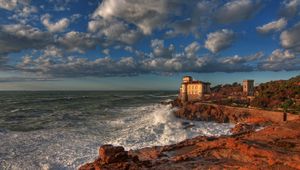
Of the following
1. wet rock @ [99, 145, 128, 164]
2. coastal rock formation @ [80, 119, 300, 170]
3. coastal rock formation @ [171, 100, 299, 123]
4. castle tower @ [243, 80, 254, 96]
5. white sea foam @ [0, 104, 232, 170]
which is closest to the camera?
coastal rock formation @ [80, 119, 300, 170]

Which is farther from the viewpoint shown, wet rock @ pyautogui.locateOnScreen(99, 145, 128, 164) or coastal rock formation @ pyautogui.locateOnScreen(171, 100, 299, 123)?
coastal rock formation @ pyautogui.locateOnScreen(171, 100, 299, 123)

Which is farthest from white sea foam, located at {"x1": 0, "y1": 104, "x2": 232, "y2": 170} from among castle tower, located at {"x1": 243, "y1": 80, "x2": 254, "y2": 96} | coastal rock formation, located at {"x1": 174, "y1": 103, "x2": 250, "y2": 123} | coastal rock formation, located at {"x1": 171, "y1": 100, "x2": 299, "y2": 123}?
castle tower, located at {"x1": 243, "y1": 80, "x2": 254, "y2": 96}

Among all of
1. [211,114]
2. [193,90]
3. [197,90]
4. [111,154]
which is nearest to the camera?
[111,154]

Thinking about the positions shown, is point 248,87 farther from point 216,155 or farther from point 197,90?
point 216,155

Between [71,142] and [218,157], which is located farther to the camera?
[71,142]

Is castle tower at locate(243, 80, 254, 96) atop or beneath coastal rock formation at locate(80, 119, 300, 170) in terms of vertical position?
atop

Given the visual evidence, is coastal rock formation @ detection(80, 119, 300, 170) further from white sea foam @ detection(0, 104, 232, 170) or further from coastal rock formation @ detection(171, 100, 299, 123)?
coastal rock formation @ detection(171, 100, 299, 123)

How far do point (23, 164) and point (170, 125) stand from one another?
20.5 metres

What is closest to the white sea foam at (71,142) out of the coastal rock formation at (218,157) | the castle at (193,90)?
the coastal rock formation at (218,157)

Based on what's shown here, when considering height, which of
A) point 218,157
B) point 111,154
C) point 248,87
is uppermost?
point 248,87

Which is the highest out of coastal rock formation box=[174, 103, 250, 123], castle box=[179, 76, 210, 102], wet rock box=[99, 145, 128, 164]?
castle box=[179, 76, 210, 102]

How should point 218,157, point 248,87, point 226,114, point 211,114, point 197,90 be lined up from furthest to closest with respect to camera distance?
point 197,90
point 248,87
point 211,114
point 226,114
point 218,157

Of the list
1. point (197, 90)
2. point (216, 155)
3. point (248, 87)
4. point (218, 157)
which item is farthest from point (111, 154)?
point (248, 87)

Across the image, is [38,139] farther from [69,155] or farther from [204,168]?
[204,168]
